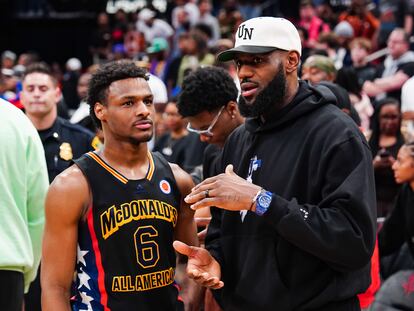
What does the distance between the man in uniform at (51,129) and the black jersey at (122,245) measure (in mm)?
2251

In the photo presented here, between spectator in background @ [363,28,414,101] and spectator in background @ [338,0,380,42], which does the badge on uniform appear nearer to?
spectator in background @ [363,28,414,101]

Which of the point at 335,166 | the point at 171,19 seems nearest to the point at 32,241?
the point at 335,166

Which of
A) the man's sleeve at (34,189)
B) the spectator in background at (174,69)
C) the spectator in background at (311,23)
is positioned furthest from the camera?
the spectator in background at (311,23)

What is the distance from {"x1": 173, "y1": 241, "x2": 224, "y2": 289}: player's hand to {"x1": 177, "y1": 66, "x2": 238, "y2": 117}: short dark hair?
176 centimetres

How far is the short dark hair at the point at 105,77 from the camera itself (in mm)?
4531

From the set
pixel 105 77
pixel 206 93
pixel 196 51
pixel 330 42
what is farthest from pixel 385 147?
pixel 196 51

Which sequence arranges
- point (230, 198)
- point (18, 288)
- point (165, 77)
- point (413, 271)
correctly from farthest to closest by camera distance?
point (165, 77)
point (413, 271)
point (18, 288)
point (230, 198)

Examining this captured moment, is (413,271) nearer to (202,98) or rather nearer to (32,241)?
(202,98)

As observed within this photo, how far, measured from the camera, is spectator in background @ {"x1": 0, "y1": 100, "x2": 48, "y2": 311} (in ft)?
15.8

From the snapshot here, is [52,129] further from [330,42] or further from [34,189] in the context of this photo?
[330,42]

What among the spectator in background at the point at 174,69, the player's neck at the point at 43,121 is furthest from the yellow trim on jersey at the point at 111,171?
the spectator in background at the point at 174,69

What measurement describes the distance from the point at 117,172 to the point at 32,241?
1287 mm

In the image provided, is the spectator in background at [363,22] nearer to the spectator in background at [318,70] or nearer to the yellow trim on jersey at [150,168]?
the spectator in background at [318,70]

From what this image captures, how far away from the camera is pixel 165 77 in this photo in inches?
574
